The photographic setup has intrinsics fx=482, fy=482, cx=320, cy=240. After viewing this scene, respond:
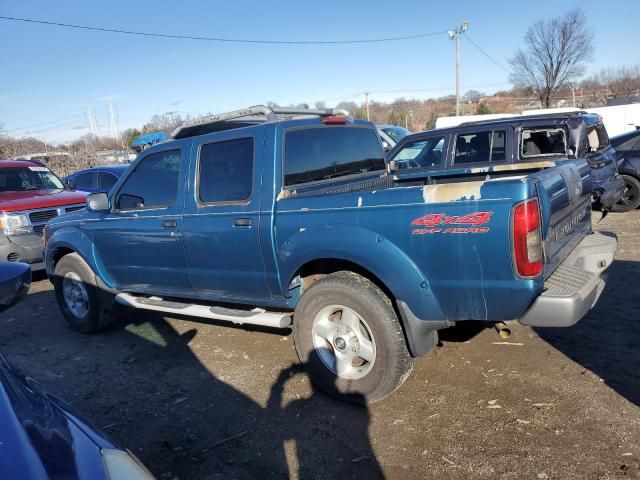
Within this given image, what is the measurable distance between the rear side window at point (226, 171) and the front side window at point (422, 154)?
419 centimetres

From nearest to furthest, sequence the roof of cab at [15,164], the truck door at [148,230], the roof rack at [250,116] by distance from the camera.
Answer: the roof rack at [250,116] → the truck door at [148,230] → the roof of cab at [15,164]

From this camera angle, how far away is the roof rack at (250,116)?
4152 millimetres

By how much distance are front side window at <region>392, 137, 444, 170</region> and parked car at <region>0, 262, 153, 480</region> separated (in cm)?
648

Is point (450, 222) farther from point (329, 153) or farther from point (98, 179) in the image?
point (98, 179)

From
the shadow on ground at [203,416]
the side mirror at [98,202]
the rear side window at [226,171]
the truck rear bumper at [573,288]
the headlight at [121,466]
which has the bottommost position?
the shadow on ground at [203,416]

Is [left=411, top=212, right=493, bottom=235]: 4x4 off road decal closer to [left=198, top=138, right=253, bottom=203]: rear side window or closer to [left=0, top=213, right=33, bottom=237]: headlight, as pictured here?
[left=198, top=138, right=253, bottom=203]: rear side window

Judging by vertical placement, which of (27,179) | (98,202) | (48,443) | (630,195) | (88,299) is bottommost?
(630,195)

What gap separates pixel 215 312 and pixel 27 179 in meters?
6.80

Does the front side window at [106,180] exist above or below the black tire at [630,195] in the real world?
above

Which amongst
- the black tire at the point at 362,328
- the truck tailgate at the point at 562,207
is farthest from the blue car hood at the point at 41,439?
the truck tailgate at the point at 562,207

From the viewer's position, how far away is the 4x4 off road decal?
277cm

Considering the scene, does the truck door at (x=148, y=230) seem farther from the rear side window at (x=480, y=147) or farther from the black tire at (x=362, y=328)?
the rear side window at (x=480, y=147)

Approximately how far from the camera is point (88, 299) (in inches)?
207

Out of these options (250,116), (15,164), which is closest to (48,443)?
(250,116)
